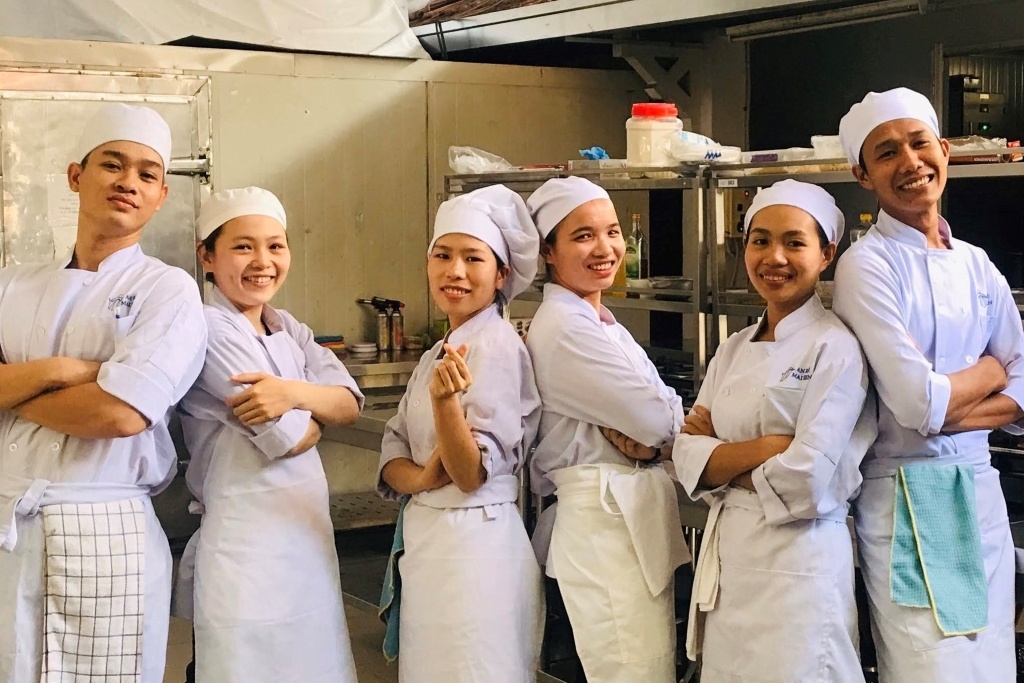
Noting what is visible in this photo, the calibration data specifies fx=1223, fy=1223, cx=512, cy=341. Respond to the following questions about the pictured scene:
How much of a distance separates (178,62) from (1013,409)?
3089 millimetres

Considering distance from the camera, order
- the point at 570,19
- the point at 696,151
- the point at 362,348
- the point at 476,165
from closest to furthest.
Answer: the point at 696,151, the point at 476,165, the point at 570,19, the point at 362,348

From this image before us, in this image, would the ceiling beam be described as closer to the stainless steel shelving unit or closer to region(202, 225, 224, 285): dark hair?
the stainless steel shelving unit

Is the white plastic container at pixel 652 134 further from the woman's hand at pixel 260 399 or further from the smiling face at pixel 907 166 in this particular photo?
the woman's hand at pixel 260 399

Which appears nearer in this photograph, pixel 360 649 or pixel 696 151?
pixel 696 151

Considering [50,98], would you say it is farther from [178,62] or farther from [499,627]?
[499,627]

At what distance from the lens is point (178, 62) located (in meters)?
4.18

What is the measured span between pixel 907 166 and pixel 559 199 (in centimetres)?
65

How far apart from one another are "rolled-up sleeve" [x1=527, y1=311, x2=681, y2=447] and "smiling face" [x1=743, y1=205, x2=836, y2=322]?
0.99ft

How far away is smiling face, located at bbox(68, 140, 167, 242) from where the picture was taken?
221 cm

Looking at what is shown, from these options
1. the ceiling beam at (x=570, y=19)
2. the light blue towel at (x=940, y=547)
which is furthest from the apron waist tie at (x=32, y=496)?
the ceiling beam at (x=570, y=19)

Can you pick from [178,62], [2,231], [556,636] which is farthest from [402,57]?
[556,636]

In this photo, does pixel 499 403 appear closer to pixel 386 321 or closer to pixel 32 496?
pixel 32 496

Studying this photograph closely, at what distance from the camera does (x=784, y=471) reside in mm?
1979

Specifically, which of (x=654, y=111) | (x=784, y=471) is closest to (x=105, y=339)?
(x=784, y=471)
